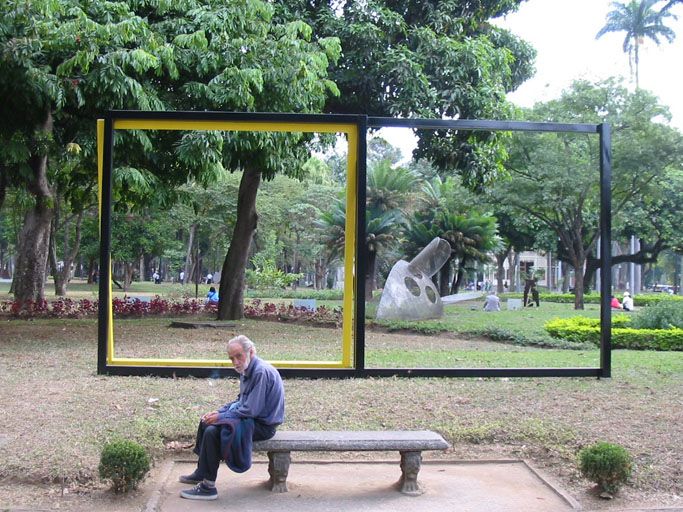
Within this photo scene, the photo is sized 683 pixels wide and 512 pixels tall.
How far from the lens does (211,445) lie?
498cm

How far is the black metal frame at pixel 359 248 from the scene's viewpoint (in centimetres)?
845

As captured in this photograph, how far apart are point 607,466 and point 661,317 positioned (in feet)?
35.7

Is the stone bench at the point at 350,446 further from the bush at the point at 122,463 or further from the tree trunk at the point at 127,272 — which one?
the tree trunk at the point at 127,272

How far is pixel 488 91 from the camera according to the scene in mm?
14594

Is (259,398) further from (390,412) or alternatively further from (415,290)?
(415,290)

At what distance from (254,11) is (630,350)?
8.99 meters

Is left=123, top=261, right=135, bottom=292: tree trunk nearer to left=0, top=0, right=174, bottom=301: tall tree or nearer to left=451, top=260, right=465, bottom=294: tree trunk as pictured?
left=451, top=260, right=465, bottom=294: tree trunk

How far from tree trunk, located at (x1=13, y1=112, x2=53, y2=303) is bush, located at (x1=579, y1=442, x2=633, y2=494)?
32.6 ft

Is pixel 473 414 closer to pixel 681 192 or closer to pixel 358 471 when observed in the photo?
pixel 358 471

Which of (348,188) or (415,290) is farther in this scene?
(415,290)

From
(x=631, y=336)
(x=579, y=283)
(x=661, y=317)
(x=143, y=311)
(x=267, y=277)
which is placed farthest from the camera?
(x=267, y=277)

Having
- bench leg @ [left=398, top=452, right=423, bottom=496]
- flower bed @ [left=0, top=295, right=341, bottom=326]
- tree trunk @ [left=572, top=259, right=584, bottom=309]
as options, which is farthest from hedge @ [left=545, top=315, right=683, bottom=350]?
tree trunk @ [left=572, top=259, right=584, bottom=309]

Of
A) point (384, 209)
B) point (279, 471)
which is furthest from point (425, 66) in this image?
point (384, 209)

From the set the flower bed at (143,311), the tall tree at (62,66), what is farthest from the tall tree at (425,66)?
the flower bed at (143,311)
